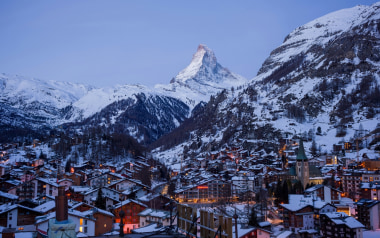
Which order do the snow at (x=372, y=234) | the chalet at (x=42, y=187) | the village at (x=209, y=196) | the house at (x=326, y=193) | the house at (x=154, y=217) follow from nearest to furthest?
the village at (x=209, y=196)
the house at (x=154, y=217)
the snow at (x=372, y=234)
the house at (x=326, y=193)
the chalet at (x=42, y=187)

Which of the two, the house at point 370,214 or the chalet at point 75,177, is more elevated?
the chalet at point 75,177

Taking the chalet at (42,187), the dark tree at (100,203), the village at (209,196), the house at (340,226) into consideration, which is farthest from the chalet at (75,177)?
the house at (340,226)

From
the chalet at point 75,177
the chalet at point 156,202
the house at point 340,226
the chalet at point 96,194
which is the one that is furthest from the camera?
the chalet at point 75,177

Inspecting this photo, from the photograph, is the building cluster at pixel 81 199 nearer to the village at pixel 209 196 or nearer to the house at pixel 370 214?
the village at pixel 209 196

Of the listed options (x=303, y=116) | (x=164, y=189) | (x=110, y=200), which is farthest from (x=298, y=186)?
(x=303, y=116)

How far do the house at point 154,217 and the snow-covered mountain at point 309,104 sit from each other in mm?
68354

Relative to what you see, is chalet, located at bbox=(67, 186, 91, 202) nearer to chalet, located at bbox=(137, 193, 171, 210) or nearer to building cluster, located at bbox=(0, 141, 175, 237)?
building cluster, located at bbox=(0, 141, 175, 237)

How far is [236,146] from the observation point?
4407 inches

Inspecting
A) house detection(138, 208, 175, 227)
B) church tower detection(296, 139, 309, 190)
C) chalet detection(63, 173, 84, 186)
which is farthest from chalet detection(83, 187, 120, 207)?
church tower detection(296, 139, 309, 190)

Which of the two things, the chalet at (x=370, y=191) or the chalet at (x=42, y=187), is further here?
the chalet at (x=42, y=187)

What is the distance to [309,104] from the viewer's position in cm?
12675

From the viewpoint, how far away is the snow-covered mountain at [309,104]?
111 m

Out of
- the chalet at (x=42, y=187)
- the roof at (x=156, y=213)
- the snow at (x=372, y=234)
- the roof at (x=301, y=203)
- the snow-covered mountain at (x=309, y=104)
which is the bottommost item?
the snow at (x=372, y=234)

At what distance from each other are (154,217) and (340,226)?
59.2ft
